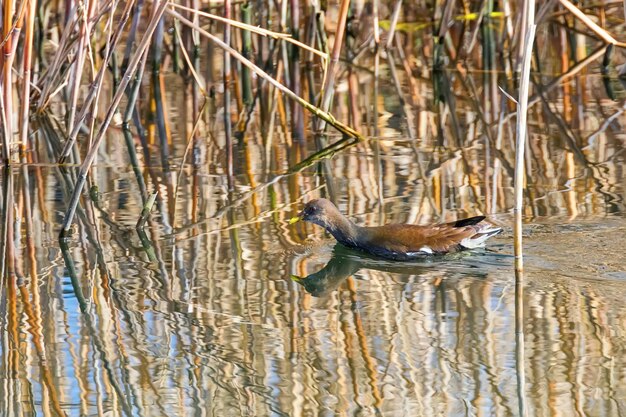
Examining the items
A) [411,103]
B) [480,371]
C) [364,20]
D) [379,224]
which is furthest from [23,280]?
[364,20]

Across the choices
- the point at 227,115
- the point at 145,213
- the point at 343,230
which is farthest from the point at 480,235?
the point at 227,115

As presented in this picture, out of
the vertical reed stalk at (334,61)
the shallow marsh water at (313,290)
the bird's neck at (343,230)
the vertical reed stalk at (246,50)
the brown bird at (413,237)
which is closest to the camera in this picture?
the shallow marsh water at (313,290)

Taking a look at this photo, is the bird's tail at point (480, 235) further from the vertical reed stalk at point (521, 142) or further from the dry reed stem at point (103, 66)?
the dry reed stem at point (103, 66)

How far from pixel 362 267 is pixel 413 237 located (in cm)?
28

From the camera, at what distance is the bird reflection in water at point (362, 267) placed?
203 inches

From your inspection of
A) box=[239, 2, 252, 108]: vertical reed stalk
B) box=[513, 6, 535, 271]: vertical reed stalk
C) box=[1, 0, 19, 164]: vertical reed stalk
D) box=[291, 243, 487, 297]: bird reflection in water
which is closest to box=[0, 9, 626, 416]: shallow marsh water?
box=[291, 243, 487, 297]: bird reflection in water

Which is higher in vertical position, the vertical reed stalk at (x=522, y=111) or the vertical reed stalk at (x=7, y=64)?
the vertical reed stalk at (x=7, y=64)

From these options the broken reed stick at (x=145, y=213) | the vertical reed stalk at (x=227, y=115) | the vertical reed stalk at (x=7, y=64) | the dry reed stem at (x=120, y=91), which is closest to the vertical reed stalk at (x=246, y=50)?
the vertical reed stalk at (x=227, y=115)

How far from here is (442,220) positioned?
19.6ft

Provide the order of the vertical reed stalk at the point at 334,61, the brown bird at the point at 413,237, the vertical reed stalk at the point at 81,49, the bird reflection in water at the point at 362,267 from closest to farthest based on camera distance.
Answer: the bird reflection in water at the point at 362,267 < the brown bird at the point at 413,237 < the vertical reed stalk at the point at 81,49 < the vertical reed stalk at the point at 334,61

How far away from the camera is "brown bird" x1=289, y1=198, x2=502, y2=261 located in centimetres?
541

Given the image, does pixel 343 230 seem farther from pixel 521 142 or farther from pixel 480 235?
pixel 521 142

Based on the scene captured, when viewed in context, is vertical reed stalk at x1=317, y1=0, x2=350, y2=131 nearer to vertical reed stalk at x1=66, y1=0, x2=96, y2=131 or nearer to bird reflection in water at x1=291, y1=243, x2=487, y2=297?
vertical reed stalk at x1=66, y1=0, x2=96, y2=131

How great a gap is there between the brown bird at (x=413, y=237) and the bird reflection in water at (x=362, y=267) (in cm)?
4
